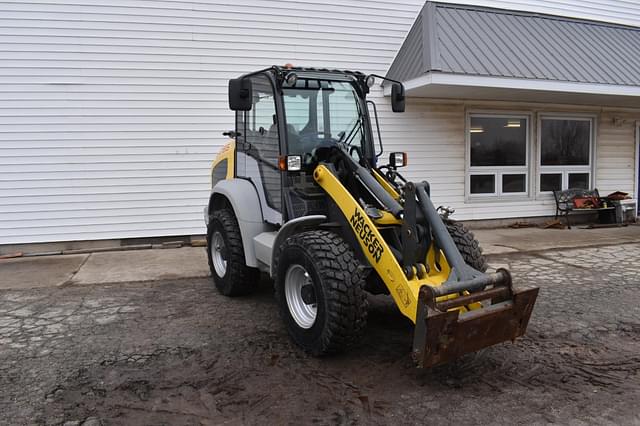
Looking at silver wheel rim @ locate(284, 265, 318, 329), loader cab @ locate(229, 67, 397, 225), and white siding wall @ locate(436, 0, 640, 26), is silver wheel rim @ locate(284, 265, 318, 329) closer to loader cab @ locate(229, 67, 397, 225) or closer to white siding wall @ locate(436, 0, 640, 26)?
loader cab @ locate(229, 67, 397, 225)

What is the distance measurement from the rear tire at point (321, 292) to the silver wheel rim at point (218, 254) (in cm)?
184

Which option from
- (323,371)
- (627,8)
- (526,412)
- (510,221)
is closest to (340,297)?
(323,371)

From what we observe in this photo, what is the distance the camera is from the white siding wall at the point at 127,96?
26.9 feet

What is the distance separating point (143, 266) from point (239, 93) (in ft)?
12.9

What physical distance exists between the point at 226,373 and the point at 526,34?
9.33 m

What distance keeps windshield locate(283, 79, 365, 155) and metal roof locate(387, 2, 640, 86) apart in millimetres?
4011

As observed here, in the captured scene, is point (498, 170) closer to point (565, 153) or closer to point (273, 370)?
point (565, 153)

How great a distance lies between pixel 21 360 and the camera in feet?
13.3

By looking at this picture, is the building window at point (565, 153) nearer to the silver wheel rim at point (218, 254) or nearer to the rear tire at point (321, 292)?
the silver wheel rim at point (218, 254)

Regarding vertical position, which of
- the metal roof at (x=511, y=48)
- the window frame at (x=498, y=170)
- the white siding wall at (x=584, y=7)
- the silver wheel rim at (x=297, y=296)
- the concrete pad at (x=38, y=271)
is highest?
the white siding wall at (x=584, y=7)

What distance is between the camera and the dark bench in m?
11.2

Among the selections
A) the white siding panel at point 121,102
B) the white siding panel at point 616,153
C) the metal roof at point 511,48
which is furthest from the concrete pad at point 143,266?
the white siding panel at point 616,153

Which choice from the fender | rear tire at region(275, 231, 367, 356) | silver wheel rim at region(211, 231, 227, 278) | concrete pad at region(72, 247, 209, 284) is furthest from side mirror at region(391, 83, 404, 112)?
concrete pad at region(72, 247, 209, 284)

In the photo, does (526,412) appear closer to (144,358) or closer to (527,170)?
(144,358)
